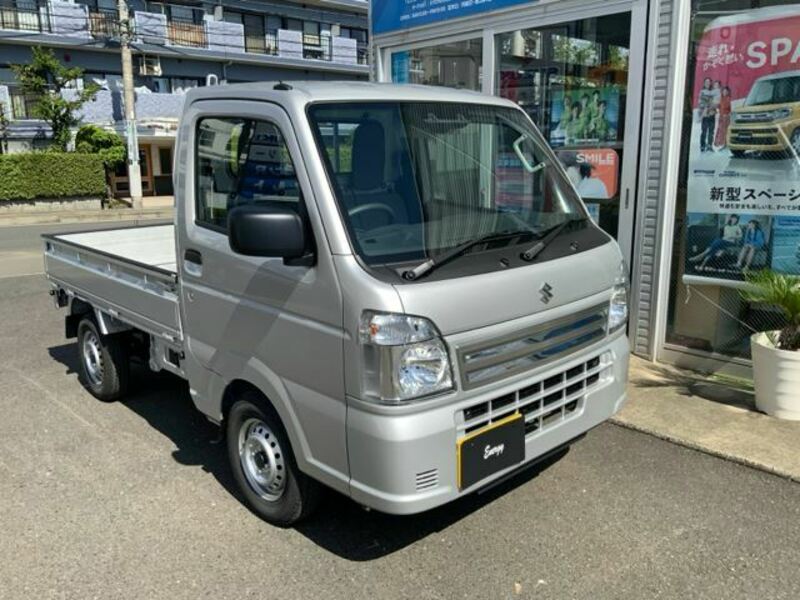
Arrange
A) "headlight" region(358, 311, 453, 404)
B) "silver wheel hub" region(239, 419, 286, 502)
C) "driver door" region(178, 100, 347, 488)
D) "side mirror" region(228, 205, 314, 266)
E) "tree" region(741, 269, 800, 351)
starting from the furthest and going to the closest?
"tree" region(741, 269, 800, 351), "silver wheel hub" region(239, 419, 286, 502), "driver door" region(178, 100, 347, 488), "side mirror" region(228, 205, 314, 266), "headlight" region(358, 311, 453, 404)

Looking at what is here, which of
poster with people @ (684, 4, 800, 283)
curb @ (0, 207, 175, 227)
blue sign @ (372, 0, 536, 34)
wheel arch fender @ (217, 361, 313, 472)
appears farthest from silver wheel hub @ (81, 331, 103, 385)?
curb @ (0, 207, 175, 227)

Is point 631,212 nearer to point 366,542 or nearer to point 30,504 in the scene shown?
point 366,542

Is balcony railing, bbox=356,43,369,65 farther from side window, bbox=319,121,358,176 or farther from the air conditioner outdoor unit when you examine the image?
side window, bbox=319,121,358,176

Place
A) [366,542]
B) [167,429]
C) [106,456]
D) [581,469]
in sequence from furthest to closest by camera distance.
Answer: [167,429], [106,456], [581,469], [366,542]

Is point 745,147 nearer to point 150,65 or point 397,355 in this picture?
point 397,355

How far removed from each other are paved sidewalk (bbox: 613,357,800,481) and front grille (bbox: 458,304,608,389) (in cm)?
140

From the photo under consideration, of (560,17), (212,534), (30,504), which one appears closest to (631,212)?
(560,17)

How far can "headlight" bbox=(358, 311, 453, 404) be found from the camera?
2.67 metres

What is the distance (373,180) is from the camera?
310 centimetres

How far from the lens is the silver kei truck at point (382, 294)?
2.73 metres

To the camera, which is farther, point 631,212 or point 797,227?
point 631,212

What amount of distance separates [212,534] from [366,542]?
769mm

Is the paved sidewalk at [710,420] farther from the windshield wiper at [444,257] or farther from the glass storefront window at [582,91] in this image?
the windshield wiper at [444,257]

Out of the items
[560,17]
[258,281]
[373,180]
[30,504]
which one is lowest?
[30,504]
